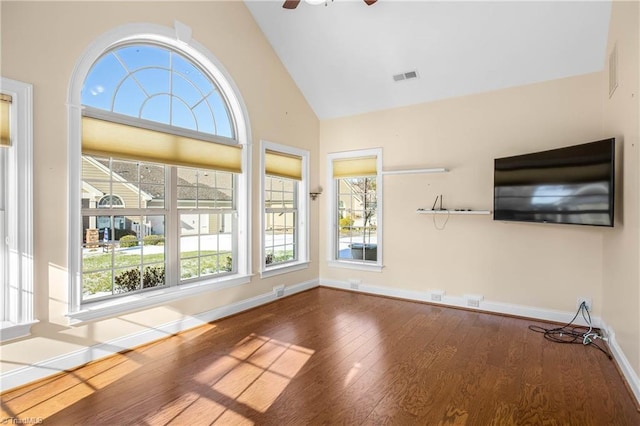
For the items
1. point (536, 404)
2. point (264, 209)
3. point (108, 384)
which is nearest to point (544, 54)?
point (536, 404)

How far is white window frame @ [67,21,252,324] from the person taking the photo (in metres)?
2.81

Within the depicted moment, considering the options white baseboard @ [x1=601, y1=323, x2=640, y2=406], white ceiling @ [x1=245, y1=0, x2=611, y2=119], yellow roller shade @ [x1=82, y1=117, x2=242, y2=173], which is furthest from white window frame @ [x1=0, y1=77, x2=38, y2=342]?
white baseboard @ [x1=601, y1=323, x2=640, y2=406]

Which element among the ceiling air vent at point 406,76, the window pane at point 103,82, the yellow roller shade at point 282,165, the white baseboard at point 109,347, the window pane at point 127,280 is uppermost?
the ceiling air vent at point 406,76

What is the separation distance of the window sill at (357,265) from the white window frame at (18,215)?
3.99 metres

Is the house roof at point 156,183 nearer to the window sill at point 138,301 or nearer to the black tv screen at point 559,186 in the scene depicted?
the window sill at point 138,301

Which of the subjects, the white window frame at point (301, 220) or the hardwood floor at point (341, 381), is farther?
the white window frame at point (301, 220)

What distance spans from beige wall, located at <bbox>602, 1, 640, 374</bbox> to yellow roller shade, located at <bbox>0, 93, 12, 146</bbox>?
4.73 meters

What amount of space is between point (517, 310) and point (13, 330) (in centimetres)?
505

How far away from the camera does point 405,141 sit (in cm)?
497

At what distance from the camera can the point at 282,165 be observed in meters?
5.04

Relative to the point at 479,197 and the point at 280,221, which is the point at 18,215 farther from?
the point at 479,197

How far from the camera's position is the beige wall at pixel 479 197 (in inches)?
150

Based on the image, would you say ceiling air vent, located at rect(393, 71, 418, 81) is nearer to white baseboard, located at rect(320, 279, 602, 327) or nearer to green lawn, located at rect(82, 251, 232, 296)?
white baseboard, located at rect(320, 279, 602, 327)

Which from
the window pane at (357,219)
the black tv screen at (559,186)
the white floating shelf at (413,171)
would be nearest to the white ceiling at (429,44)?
the white floating shelf at (413,171)
